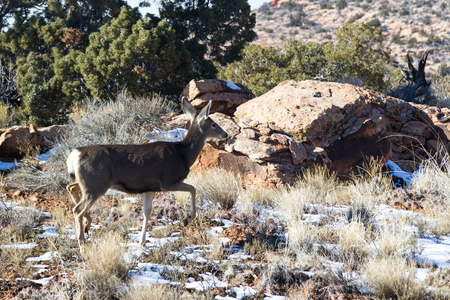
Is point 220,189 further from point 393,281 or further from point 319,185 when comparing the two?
point 393,281

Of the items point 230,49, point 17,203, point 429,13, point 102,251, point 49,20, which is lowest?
point 17,203

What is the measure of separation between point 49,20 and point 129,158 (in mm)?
15050

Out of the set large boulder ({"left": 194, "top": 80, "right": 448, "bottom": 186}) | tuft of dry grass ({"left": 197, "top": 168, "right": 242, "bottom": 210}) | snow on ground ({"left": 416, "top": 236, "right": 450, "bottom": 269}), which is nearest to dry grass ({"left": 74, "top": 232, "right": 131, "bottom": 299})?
tuft of dry grass ({"left": 197, "top": 168, "right": 242, "bottom": 210})

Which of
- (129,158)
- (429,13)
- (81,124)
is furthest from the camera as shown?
(429,13)

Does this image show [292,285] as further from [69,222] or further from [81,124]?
[81,124]

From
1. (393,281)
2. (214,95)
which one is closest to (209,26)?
(214,95)

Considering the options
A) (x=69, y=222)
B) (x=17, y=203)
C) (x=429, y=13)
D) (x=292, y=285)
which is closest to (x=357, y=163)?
(x=292, y=285)

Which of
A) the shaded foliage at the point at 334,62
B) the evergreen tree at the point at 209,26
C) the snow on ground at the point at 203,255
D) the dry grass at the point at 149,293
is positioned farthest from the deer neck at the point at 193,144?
the shaded foliage at the point at 334,62

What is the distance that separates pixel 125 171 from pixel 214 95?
7901 mm

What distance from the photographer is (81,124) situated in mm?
10836

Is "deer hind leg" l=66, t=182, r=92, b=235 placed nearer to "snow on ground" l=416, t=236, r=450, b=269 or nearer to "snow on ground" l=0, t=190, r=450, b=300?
"snow on ground" l=0, t=190, r=450, b=300

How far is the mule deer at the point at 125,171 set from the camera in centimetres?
549

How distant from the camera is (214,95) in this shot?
13.2 meters

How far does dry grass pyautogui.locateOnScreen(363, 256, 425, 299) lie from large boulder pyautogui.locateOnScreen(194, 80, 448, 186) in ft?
13.9
